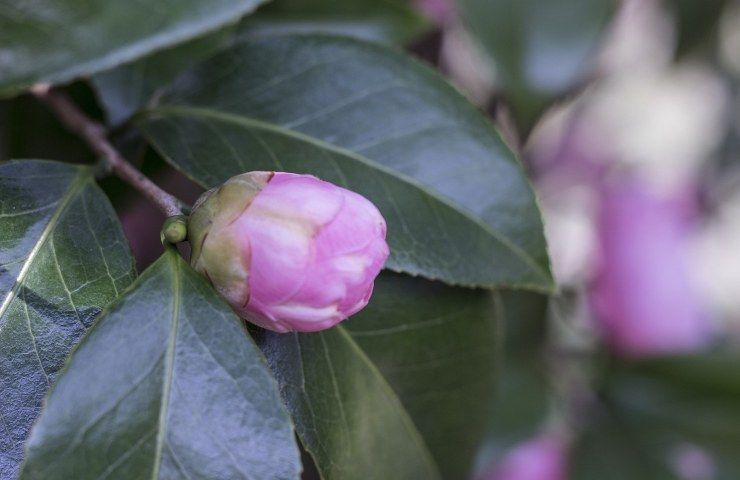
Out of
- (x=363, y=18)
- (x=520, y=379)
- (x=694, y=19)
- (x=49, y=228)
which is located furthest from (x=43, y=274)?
(x=694, y=19)

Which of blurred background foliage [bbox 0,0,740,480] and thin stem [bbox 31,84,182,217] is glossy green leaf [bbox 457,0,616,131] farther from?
thin stem [bbox 31,84,182,217]

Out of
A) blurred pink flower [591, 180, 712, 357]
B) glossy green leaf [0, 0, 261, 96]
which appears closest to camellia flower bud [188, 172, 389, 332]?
glossy green leaf [0, 0, 261, 96]

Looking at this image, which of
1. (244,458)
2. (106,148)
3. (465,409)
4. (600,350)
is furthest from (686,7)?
(244,458)

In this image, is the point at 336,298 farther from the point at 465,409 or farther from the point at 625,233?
the point at 625,233

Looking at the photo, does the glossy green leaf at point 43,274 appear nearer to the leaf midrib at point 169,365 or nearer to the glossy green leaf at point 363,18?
the leaf midrib at point 169,365

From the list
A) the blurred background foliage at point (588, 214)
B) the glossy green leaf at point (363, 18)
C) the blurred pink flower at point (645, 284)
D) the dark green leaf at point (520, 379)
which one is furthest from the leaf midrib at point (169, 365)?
the blurred pink flower at point (645, 284)

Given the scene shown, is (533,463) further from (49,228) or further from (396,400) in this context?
(49,228)
